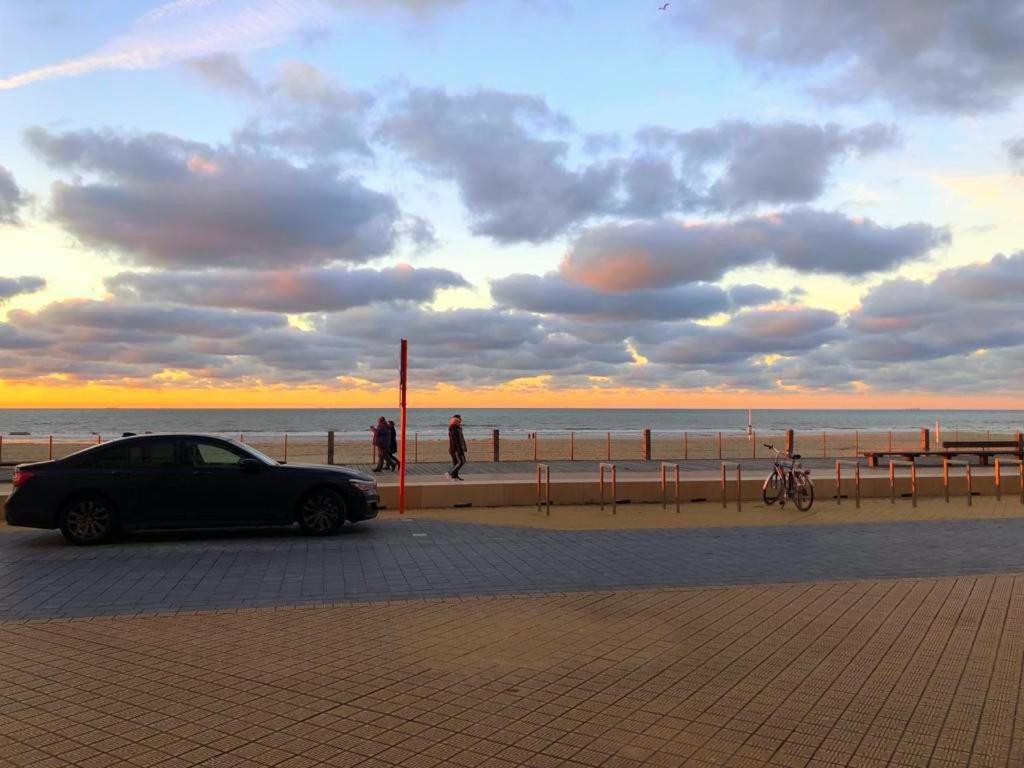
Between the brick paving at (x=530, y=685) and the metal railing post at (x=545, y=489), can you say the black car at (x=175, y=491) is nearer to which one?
the metal railing post at (x=545, y=489)

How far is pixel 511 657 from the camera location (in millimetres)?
5719

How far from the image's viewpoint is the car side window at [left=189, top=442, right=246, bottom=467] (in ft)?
37.3

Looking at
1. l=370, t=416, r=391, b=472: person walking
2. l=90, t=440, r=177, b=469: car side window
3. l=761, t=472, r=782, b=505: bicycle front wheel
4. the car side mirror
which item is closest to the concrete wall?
l=761, t=472, r=782, b=505: bicycle front wheel

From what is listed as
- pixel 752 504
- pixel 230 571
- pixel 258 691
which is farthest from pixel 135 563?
pixel 752 504

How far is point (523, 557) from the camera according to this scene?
9.78 meters

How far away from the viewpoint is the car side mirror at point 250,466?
37.2 feet

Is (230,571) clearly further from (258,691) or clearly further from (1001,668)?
(1001,668)

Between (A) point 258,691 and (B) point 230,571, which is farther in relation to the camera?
(B) point 230,571

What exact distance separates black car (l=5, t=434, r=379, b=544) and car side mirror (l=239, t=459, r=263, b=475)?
0.5 inches

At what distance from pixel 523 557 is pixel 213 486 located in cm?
436

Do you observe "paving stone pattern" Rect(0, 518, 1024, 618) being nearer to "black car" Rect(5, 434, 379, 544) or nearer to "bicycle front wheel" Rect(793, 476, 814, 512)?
"black car" Rect(5, 434, 379, 544)

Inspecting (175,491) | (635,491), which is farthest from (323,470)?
(635,491)

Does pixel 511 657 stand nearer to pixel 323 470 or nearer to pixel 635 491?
pixel 323 470

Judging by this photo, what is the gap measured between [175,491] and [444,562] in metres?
4.03
